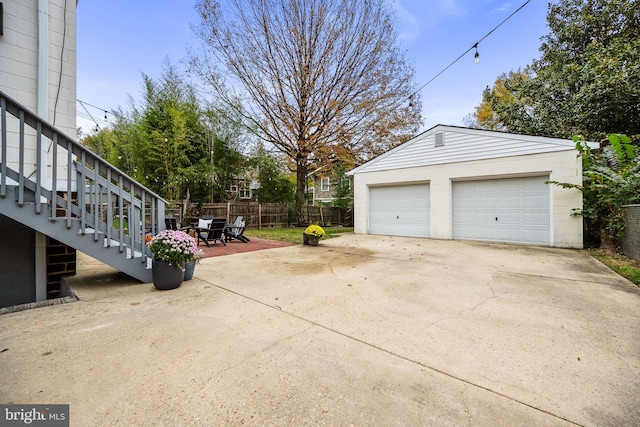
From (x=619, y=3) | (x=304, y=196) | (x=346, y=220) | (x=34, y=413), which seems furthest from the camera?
(x=346, y=220)

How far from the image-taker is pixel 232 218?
1277 centimetres

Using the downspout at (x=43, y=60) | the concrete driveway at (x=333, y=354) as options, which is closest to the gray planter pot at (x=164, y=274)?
the concrete driveway at (x=333, y=354)

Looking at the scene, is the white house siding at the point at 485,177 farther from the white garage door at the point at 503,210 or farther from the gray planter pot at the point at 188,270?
the gray planter pot at the point at 188,270

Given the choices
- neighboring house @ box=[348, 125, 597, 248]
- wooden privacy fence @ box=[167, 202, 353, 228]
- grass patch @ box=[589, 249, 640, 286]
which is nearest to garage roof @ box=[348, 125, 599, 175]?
neighboring house @ box=[348, 125, 597, 248]

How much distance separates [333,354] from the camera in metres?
2.05

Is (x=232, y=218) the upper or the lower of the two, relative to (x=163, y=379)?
→ upper

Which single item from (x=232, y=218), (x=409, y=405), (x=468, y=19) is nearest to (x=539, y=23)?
(x=468, y=19)

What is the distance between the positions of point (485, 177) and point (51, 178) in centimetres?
1048

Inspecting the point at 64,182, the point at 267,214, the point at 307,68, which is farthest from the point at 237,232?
the point at 307,68

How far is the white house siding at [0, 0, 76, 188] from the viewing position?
Answer: 3.60m

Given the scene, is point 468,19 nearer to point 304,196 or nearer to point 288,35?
point 288,35

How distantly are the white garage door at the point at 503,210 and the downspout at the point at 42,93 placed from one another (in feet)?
33.8

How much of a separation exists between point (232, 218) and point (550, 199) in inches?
474

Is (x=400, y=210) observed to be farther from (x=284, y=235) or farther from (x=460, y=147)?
(x=284, y=235)
